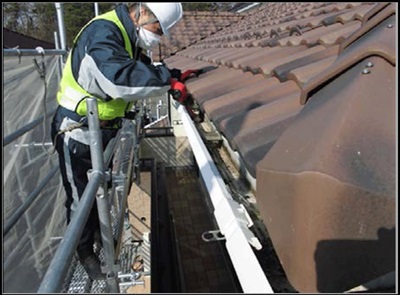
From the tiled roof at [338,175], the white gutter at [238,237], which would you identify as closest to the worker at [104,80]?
the white gutter at [238,237]

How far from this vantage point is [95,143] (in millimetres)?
1957

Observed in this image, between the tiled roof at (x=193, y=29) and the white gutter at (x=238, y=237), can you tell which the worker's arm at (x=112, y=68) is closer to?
the white gutter at (x=238, y=237)

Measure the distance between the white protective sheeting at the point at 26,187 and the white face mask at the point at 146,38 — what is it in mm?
785

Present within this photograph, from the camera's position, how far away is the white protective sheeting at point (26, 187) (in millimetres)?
2463

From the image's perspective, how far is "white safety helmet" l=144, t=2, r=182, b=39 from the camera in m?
2.50

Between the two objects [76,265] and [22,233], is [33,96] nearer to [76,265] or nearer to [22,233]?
[22,233]

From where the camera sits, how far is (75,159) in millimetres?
2619

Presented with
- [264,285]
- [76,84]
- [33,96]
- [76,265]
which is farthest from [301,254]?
[33,96]

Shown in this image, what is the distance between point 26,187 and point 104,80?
45.8 inches

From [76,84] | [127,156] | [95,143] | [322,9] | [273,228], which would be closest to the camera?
[273,228]

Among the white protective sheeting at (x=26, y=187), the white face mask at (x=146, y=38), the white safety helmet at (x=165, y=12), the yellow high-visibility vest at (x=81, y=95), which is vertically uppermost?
the white safety helmet at (x=165, y=12)

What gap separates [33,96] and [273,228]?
2.67 meters

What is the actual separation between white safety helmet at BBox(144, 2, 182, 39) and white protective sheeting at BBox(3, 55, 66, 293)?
0.91 m

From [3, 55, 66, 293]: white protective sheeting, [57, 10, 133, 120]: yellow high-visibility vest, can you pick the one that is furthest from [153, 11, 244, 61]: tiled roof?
[57, 10, 133, 120]: yellow high-visibility vest
